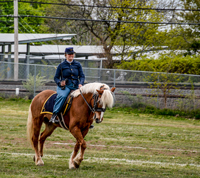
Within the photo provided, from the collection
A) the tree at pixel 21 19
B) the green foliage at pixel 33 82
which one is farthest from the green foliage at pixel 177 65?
the tree at pixel 21 19

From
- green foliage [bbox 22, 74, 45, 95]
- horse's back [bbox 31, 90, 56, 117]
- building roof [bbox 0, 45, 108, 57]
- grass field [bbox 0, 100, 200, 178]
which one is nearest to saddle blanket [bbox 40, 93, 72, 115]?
horse's back [bbox 31, 90, 56, 117]

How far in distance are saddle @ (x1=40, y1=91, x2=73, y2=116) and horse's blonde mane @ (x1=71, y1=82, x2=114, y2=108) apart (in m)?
0.18

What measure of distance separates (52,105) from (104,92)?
1.55m

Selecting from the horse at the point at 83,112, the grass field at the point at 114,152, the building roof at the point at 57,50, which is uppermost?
the building roof at the point at 57,50

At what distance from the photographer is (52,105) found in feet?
27.1

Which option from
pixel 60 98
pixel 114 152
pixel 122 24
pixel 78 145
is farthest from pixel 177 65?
pixel 78 145

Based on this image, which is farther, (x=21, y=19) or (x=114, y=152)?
(x=21, y=19)

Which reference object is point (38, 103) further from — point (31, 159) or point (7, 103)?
point (7, 103)

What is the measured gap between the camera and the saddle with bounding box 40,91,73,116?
26.1ft

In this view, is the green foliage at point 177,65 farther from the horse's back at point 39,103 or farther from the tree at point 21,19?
the tree at point 21,19

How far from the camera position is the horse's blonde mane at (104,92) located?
24.0 feet

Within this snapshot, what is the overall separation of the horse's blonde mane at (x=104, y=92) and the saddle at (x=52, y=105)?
0.18m

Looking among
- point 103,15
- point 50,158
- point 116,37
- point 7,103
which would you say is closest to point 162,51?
point 116,37

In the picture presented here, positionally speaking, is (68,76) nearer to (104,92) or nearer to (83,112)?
(83,112)
